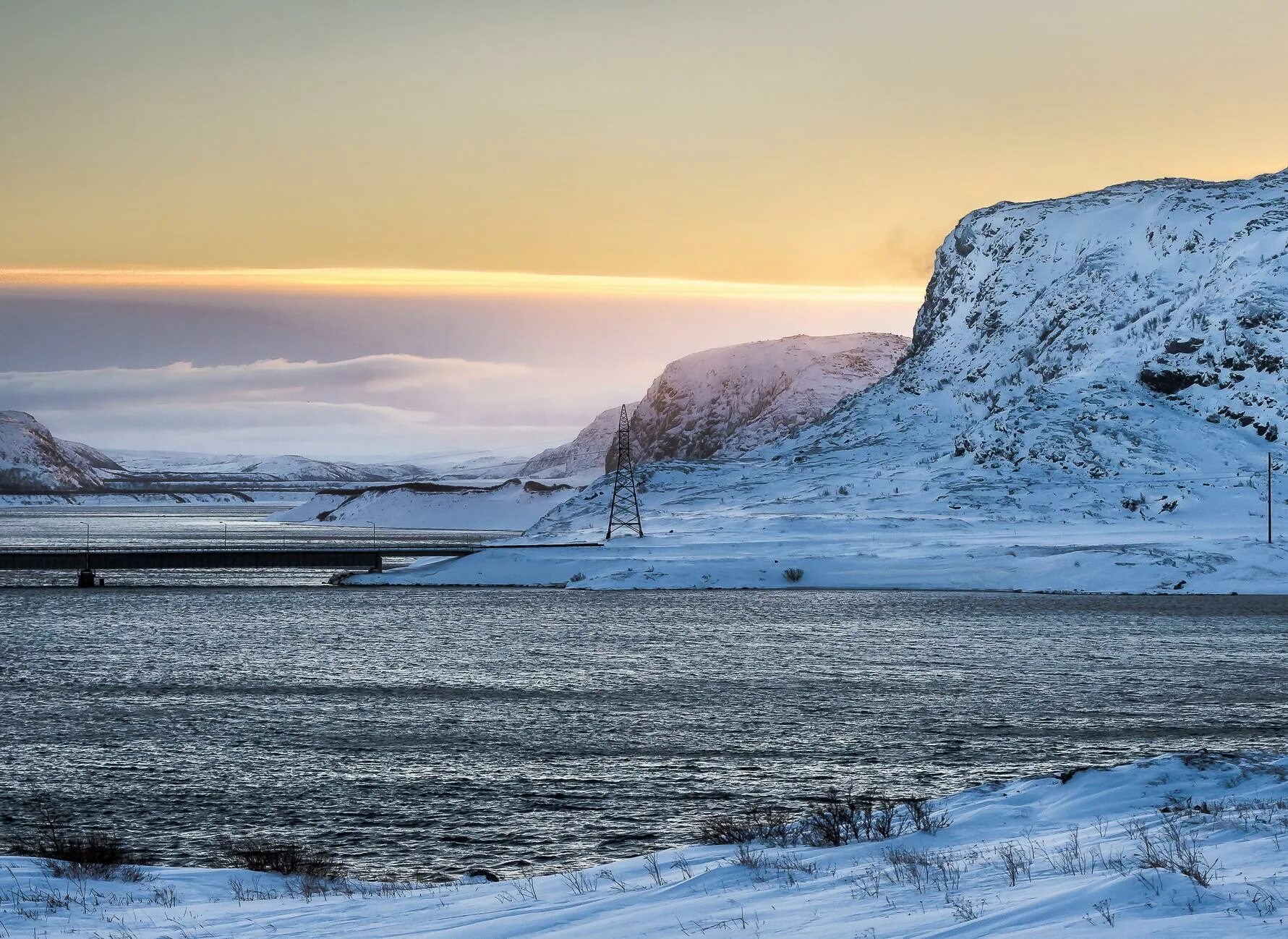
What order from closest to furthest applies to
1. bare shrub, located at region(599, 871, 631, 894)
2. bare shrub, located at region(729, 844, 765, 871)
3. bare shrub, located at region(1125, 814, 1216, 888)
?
bare shrub, located at region(1125, 814, 1216, 888), bare shrub, located at region(599, 871, 631, 894), bare shrub, located at region(729, 844, 765, 871)

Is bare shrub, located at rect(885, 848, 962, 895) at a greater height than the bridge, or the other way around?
bare shrub, located at rect(885, 848, 962, 895)

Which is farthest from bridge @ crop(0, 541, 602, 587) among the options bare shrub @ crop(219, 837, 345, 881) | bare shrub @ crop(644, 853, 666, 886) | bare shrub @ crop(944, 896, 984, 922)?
bare shrub @ crop(944, 896, 984, 922)

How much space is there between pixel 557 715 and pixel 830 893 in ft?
65.4

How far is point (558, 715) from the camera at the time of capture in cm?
3422

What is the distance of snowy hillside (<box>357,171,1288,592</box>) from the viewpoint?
91.2 meters

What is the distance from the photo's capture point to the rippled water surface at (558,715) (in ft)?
75.4

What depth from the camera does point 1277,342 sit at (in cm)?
16338

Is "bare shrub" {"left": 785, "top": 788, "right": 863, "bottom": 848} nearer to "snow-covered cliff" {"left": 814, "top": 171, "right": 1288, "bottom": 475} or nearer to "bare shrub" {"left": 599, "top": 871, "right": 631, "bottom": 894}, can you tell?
"bare shrub" {"left": 599, "top": 871, "right": 631, "bottom": 894}

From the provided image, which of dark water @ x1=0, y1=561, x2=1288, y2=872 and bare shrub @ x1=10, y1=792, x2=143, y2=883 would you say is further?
dark water @ x1=0, y1=561, x2=1288, y2=872

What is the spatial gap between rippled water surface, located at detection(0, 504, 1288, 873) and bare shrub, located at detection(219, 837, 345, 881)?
0.56 metres

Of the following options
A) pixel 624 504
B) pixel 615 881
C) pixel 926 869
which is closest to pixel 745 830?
pixel 615 881

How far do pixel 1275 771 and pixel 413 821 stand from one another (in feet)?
45.5

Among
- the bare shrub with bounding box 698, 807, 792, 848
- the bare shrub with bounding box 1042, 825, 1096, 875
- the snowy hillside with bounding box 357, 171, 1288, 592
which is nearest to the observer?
the bare shrub with bounding box 1042, 825, 1096, 875

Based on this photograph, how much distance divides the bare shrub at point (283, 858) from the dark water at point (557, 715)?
475 millimetres
